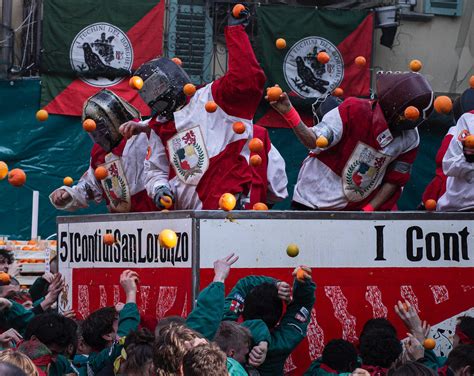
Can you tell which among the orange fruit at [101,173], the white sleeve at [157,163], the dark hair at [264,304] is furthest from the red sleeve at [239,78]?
the dark hair at [264,304]

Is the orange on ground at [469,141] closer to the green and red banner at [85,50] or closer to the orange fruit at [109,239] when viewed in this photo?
the orange fruit at [109,239]

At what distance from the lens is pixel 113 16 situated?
1814cm

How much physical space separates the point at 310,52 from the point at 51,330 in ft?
40.7

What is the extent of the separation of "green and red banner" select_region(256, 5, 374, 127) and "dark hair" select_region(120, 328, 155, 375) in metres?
12.2

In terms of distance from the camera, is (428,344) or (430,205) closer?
(428,344)

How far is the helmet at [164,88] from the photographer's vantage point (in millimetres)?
8328

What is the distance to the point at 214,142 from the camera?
8.12 meters

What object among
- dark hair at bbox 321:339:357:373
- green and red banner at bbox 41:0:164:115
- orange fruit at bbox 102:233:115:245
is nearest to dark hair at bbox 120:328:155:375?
dark hair at bbox 321:339:357:373

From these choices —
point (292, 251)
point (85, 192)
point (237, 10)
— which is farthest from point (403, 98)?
point (85, 192)

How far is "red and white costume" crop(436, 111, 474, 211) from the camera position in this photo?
26.6 feet

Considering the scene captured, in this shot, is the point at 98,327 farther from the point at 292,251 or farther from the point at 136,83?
the point at 136,83

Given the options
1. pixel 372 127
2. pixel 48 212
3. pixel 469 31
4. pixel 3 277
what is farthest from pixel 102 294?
pixel 469 31

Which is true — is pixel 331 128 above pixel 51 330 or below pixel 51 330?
above

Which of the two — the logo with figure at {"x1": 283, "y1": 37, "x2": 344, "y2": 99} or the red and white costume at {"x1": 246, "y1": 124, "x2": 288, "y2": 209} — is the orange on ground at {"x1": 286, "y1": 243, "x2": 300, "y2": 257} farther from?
the logo with figure at {"x1": 283, "y1": 37, "x2": 344, "y2": 99}
